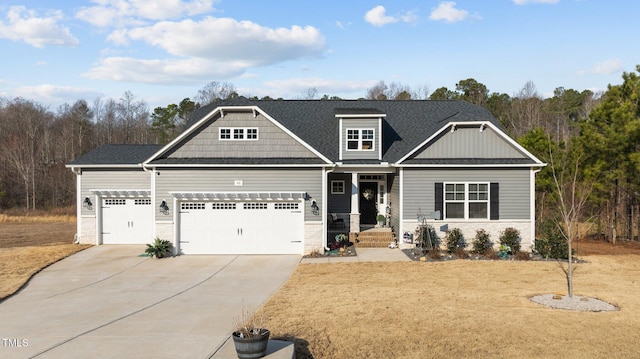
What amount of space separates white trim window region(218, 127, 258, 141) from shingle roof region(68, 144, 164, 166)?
4.58 metres

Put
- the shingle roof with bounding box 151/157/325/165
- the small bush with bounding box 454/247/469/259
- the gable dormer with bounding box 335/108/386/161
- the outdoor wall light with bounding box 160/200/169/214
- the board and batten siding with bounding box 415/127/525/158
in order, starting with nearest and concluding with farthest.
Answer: the small bush with bounding box 454/247/469/259 < the shingle roof with bounding box 151/157/325/165 < the outdoor wall light with bounding box 160/200/169/214 < the board and batten siding with bounding box 415/127/525/158 < the gable dormer with bounding box 335/108/386/161

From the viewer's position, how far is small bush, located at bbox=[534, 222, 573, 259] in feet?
58.4

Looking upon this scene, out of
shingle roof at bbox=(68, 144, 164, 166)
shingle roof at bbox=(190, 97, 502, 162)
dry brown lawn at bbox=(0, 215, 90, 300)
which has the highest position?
shingle roof at bbox=(190, 97, 502, 162)

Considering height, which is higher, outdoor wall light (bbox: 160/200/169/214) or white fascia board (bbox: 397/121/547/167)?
white fascia board (bbox: 397/121/547/167)

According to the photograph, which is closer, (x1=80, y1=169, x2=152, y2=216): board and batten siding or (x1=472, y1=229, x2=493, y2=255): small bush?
(x1=472, y1=229, x2=493, y2=255): small bush

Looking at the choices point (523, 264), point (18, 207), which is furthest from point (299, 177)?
point (18, 207)

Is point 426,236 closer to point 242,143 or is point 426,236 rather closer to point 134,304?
point 242,143

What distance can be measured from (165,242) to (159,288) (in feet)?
18.2

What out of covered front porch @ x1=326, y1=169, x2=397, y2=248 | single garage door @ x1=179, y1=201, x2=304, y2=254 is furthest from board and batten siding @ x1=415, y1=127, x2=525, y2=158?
single garage door @ x1=179, y1=201, x2=304, y2=254

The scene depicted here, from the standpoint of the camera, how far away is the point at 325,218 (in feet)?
63.4

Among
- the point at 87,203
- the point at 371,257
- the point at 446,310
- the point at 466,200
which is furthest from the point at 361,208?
the point at 87,203

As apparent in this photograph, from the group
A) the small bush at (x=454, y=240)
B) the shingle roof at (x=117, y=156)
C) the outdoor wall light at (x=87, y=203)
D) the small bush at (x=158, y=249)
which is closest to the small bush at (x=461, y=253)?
the small bush at (x=454, y=240)

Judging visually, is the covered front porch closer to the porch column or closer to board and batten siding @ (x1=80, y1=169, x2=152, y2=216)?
the porch column

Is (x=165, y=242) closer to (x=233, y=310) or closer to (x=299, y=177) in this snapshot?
(x=299, y=177)
